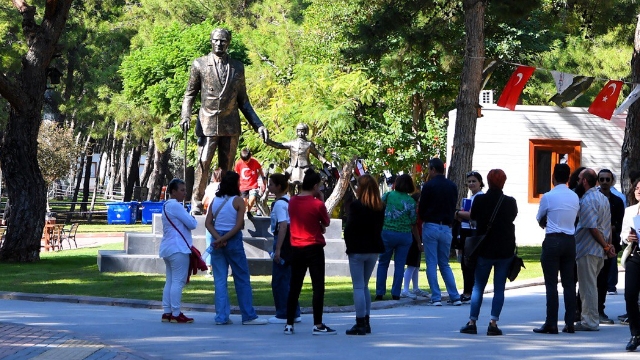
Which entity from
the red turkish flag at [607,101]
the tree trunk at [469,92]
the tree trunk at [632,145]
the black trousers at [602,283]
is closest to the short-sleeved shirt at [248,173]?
the black trousers at [602,283]

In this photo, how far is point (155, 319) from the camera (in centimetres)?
1324

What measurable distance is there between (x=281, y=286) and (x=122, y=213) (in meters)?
39.9

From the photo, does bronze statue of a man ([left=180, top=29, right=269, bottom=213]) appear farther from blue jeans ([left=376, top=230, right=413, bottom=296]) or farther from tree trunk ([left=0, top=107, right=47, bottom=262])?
tree trunk ([left=0, top=107, right=47, bottom=262])

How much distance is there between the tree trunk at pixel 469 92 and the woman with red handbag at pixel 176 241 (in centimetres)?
1325

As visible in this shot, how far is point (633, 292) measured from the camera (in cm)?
1072

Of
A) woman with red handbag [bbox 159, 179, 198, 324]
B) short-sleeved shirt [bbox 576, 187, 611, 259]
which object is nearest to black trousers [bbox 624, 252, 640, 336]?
short-sleeved shirt [bbox 576, 187, 611, 259]

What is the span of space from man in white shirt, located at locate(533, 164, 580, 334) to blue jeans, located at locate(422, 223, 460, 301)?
342cm

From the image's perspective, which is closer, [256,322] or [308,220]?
[308,220]

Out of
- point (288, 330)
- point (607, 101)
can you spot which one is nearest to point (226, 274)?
point (288, 330)

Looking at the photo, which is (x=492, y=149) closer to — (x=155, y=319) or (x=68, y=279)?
(x=68, y=279)

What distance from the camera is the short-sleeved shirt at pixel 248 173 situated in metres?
18.8

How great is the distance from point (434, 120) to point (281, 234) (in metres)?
30.6

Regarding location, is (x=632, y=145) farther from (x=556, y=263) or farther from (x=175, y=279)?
(x=175, y=279)

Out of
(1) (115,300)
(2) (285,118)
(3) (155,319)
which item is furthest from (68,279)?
(2) (285,118)
